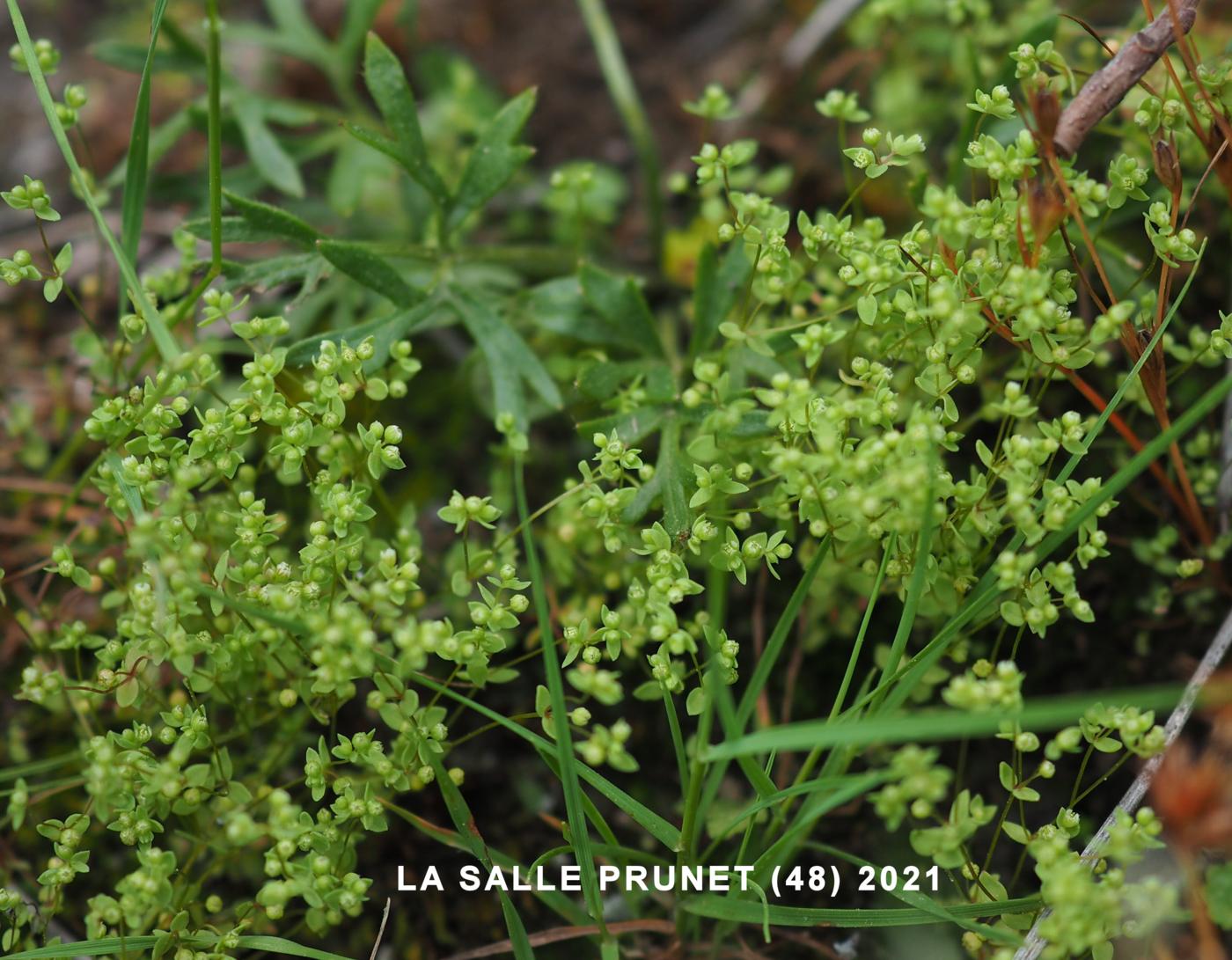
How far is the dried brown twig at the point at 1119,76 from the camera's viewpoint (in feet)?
5.74

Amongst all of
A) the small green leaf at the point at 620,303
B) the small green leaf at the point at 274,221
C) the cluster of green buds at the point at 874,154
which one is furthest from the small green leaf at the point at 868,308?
the small green leaf at the point at 274,221

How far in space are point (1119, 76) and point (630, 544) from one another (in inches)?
47.7

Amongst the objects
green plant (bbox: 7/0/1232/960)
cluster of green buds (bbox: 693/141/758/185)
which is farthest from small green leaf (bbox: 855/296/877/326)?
cluster of green buds (bbox: 693/141/758/185)

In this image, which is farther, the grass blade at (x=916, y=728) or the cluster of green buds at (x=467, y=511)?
the cluster of green buds at (x=467, y=511)

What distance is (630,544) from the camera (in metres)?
1.85

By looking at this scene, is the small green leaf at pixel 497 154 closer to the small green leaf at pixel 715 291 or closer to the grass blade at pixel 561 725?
the small green leaf at pixel 715 291

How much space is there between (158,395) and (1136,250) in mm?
2143

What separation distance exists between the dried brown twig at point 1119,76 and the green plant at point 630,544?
0.04 m

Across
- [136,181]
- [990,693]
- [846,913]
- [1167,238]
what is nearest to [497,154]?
[136,181]

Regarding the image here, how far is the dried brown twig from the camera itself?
1.75 meters

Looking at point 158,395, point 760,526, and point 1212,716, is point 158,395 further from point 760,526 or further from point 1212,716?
point 1212,716

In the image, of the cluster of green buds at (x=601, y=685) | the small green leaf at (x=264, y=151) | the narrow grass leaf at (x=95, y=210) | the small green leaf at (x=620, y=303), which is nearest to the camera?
the cluster of green buds at (x=601, y=685)

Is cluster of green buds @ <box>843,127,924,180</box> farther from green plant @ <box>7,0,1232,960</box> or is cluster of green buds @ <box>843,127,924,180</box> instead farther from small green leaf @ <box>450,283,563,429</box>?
small green leaf @ <box>450,283,563,429</box>

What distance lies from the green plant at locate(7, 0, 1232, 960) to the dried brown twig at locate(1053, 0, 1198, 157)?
0.04 meters
